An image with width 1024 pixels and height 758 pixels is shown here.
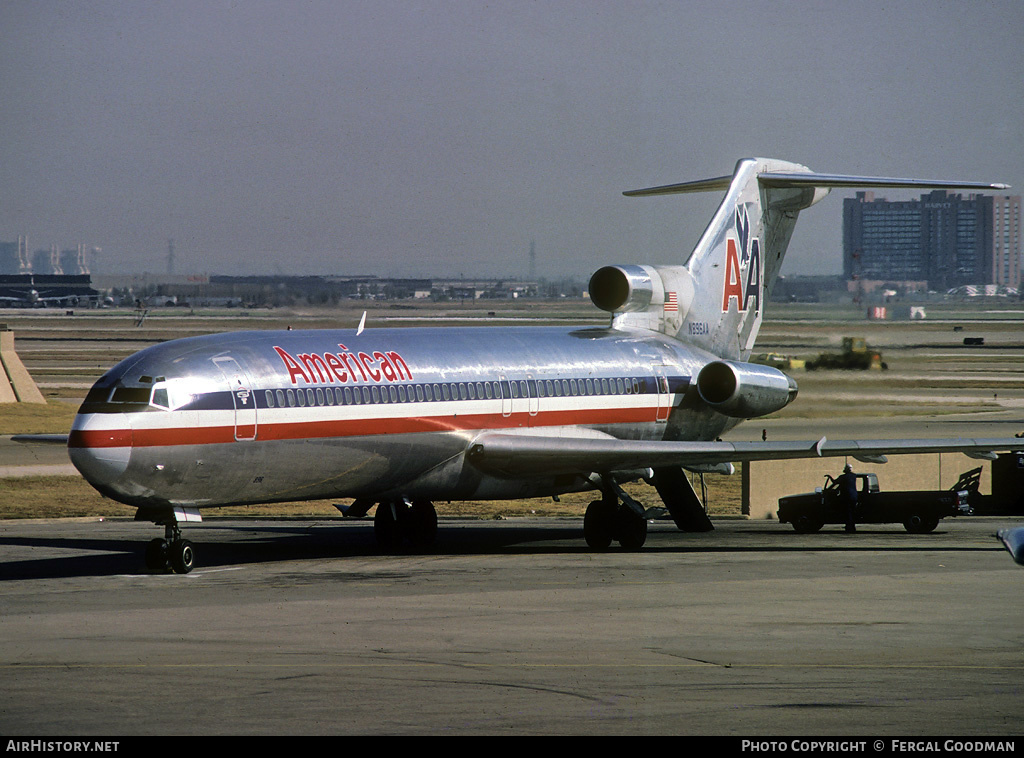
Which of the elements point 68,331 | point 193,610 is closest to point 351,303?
point 193,610

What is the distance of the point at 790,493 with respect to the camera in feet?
127

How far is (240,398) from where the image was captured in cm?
2334

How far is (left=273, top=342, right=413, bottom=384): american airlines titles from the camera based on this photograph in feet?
80.5

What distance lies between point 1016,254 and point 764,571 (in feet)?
275

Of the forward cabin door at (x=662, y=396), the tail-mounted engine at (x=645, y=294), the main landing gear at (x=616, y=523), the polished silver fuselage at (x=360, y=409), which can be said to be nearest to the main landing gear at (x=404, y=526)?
the polished silver fuselage at (x=360, y=409)

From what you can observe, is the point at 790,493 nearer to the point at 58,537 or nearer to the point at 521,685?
the point at 58,537

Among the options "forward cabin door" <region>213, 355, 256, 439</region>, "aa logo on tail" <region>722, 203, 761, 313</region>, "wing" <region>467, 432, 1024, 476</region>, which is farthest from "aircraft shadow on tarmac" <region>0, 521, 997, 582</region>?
"aa logo on tail" <region>722, 203, 761, 313</region>

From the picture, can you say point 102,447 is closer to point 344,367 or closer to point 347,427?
point 347,427

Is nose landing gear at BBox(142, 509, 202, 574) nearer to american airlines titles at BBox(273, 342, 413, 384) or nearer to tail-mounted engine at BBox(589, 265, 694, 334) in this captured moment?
american airlines titles at BBox(273, 342, 413, 384)

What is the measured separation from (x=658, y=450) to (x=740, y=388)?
4309 millimetres

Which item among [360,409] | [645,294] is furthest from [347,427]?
[645,294]

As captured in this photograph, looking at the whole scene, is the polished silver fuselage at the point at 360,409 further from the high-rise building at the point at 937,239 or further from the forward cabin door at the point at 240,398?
the high-rise building at the point at 937,239

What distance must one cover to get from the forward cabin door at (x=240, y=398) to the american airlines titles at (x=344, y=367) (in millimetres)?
990

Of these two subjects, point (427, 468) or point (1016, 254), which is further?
point (1016, 254)
